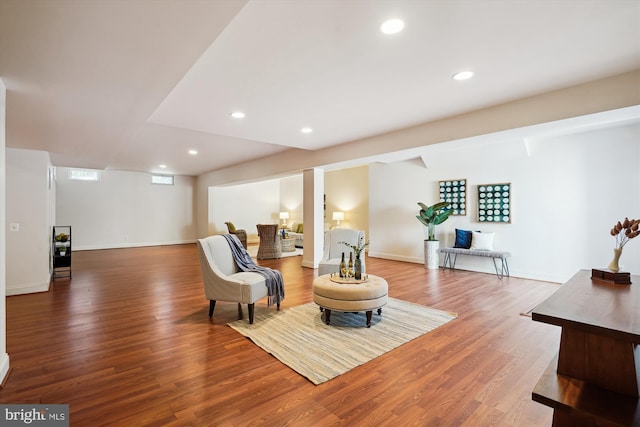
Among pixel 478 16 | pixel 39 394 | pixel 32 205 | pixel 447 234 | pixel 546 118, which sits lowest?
pixel 39 394

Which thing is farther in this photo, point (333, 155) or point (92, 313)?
point (333, 155)

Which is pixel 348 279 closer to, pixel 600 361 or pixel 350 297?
pixel 350 297

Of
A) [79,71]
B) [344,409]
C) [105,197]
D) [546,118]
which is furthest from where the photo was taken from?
[105,197]

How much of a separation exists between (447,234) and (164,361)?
6.21 metres

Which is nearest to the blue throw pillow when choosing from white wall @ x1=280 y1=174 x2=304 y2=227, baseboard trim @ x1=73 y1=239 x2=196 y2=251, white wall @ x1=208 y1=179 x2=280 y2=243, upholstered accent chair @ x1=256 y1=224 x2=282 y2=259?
upholstered accent chair @ x1=256 y1=224 x2=282 y2=259

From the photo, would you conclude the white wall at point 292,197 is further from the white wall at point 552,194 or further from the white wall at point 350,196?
the white wall at point 552,194

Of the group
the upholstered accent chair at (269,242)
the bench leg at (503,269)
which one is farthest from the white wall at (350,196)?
the bench leg at (503,269)

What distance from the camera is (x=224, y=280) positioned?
351 centimetres

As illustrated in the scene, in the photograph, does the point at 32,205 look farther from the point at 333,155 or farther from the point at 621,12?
the point at 621,12

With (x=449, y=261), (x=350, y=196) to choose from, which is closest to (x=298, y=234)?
(x=350, y=196)

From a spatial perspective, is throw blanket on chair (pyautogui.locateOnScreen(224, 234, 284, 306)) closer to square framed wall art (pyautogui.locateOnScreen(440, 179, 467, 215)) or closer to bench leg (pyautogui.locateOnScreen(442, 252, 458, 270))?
bench leg (pyautogui.locateOnScreen(442, 252, 458, 270))

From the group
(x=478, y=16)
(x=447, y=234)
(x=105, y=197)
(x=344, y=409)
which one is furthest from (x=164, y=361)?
(x=105, y=197)

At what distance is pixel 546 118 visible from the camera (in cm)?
341

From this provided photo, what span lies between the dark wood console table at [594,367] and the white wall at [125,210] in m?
12.2
